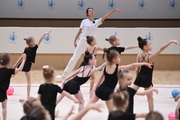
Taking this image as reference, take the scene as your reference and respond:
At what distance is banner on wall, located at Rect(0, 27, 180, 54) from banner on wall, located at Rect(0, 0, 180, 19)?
1519 millimetres

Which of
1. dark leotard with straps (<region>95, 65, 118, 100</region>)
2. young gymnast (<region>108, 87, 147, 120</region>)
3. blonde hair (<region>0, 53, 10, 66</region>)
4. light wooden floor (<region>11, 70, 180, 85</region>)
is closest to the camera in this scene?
young gymnast (<region>108, 87, 147, 120</region>)

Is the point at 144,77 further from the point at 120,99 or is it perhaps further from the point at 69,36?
the point at 69,36

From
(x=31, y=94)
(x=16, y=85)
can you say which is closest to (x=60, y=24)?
(x=16, y=85)

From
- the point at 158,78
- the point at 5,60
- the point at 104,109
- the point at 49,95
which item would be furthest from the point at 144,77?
the point at 158,78

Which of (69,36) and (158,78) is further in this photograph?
(69,36)

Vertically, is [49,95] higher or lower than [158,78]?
higher

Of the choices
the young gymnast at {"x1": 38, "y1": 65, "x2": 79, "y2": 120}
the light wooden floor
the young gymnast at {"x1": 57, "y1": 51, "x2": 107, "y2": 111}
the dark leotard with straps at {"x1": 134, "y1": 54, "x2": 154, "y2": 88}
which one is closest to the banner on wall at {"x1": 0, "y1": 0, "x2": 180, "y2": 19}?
the light wooden floor

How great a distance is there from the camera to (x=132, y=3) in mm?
15117

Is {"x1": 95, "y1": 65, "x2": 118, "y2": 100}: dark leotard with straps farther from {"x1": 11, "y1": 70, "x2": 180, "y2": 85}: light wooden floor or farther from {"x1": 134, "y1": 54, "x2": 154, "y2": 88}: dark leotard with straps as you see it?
{"x1": 11, "y1": 70, "x2": 180, "y2": 85}: light wooden floor

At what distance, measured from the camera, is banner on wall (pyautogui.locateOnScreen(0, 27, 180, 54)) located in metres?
13.8

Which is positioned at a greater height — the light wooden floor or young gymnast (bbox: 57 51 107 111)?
young gymnast (bbox: 57 51 107 111)

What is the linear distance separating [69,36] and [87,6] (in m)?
1.85

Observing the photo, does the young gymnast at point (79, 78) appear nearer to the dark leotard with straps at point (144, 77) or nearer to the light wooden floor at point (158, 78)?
the dark leotard with straps at point (144, 77)

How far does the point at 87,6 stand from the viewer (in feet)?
49.7
